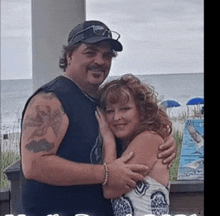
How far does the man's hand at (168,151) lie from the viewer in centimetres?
394

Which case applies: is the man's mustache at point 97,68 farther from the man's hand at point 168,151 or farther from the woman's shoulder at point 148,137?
the man's hand at point 168,151

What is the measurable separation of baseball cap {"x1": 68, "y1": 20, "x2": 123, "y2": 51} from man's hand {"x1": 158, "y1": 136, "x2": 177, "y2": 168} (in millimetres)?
654

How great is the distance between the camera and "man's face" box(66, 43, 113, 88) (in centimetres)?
391

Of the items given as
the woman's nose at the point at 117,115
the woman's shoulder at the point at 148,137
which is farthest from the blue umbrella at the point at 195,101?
the woman's nose at the point at 117,115

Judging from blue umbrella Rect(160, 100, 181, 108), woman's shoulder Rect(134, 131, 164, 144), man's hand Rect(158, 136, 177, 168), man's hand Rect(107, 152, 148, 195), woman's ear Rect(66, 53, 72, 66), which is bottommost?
man's hand Rect(107, 152, 148, 195)

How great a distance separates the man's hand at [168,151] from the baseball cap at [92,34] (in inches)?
25.7

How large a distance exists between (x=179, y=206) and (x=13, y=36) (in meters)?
1.49

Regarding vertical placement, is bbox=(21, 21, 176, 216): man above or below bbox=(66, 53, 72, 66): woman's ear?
below

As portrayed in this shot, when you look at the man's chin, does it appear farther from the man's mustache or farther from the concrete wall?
the concrete wall

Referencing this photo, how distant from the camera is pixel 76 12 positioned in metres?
3.96

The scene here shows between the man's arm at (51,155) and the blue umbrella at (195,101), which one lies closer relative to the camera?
the man's arm at (51,155)

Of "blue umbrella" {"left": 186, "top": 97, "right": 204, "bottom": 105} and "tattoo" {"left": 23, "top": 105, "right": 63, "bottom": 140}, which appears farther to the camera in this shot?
"blue umbrella" {"left": 186, "top": 97, "right": 204, "bottom": 105}

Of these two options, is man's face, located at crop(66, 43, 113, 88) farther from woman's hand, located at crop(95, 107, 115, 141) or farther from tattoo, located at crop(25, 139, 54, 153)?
tattoo, located at crop(25, 139, 54, 153)

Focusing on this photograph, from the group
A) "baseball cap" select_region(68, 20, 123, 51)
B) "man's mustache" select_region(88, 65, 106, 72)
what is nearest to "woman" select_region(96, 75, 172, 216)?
"man's mustache" select_region(88, 65, 106, 72)
